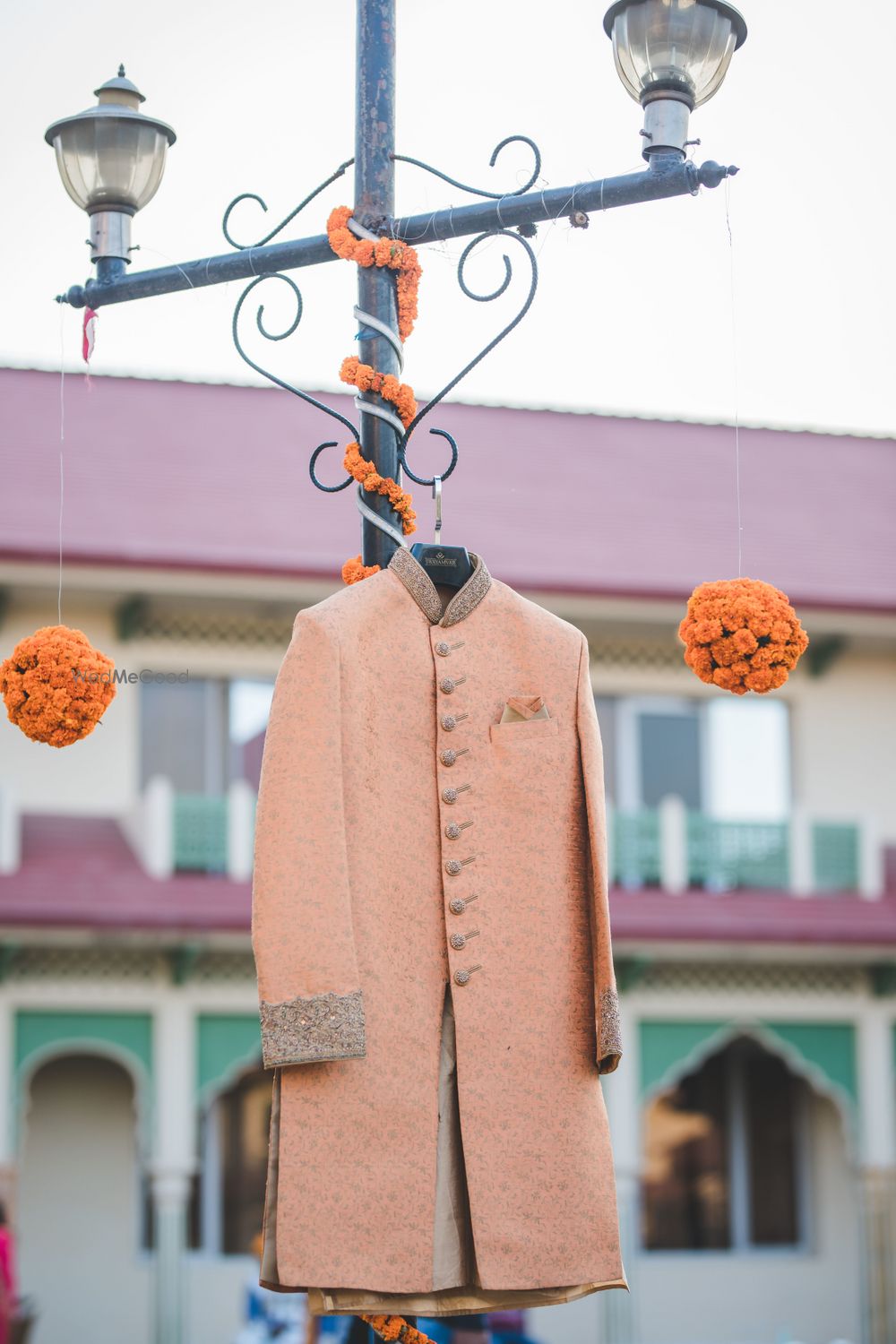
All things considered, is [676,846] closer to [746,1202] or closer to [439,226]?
[746,1202]

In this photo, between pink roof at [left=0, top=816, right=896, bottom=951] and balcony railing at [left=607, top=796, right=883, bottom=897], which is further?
balcony railing at [left=607, top=796, right=883, bottom=897]

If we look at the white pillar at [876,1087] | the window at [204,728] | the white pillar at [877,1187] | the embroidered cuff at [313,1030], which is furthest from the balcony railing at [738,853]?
the embroidered cuff at [313,1030]

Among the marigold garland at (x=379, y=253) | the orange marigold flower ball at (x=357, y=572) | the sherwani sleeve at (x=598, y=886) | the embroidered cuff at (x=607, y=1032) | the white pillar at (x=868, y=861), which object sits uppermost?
the marigold garland at (x=379, y=253)

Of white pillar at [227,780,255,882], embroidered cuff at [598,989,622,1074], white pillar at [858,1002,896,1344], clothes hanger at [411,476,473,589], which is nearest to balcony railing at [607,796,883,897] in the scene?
white pillar at [858,1002,896,1344]

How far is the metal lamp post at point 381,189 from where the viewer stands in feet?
11.9

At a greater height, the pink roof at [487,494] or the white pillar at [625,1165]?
the pink roof at [487,494]

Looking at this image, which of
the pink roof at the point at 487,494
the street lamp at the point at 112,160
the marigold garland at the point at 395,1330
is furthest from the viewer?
the pink roof at the point at 487,494

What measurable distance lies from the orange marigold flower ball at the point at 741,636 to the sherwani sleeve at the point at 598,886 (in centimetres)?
25

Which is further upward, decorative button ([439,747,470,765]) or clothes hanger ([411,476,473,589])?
clothes hanger ([411,476,473,589])

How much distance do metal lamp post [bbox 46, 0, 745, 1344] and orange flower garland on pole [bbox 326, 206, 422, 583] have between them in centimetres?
3

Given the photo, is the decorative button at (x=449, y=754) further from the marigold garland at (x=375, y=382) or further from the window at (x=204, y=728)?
the window at (x=204, y=728)

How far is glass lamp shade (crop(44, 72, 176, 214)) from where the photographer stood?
13.3 feet

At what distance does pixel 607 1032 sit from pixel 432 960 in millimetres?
360

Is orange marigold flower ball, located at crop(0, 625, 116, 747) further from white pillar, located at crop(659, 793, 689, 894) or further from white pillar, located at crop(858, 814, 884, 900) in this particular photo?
white pillar, located at crop(858, 814, 884, 900)
